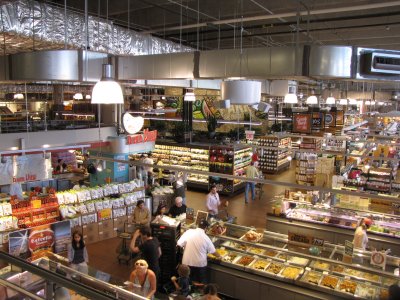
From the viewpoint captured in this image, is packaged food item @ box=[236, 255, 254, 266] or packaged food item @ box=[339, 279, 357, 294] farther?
packaged food item @ box=[236, 255, 254, 266]

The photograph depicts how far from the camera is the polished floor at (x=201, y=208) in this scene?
322 inches

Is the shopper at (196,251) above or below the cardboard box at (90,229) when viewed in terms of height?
above

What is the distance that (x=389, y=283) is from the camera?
5.64 m

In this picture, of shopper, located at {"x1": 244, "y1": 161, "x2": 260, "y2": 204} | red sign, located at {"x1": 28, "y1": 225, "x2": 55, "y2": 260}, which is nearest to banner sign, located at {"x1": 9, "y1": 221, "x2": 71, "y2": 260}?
red sign, located at {"x1": 28, "y1": 225, "x2": 55, "y2": 260}

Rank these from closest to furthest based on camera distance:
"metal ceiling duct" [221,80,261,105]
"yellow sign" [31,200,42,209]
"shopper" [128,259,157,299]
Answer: "shopper" [128,259,157,299], "metal ceiling duct" [221,80,261,105], "yellow sign" [31,200,42,209]

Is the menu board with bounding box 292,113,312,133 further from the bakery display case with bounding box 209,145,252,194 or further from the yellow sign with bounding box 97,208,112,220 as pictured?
the yellow sign with bounding box 97,208,112,220

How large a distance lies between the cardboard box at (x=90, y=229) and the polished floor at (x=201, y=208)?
0.30 meters

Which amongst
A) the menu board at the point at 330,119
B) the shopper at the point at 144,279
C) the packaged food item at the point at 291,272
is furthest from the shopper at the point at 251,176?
the shopper at the point at 144,279

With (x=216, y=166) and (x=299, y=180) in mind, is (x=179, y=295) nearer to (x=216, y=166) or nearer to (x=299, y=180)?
(x=216, y=166)

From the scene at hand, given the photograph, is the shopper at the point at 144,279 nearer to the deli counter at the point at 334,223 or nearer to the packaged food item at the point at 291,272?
the packaged food item at the point at 291,272

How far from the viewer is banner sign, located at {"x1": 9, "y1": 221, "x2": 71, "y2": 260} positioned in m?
7.86

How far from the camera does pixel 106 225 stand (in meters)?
9.88

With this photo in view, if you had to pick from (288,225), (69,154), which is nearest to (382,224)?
(288,225)

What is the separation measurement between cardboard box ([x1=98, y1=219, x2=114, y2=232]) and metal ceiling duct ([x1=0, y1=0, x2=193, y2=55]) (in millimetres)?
4391
